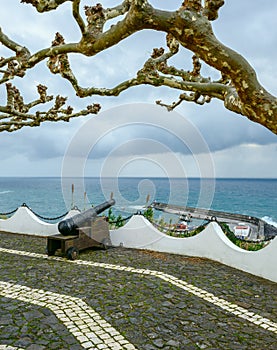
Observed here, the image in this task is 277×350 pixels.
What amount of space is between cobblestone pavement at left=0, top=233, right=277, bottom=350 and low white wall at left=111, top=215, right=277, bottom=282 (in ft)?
0.91

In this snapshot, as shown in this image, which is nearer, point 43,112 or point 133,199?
point 43,112

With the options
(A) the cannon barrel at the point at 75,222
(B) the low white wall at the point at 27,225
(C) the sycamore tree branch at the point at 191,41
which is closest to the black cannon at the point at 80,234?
(A) the cannon barrel at the point at 75,222

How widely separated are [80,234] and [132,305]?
4.03 metres

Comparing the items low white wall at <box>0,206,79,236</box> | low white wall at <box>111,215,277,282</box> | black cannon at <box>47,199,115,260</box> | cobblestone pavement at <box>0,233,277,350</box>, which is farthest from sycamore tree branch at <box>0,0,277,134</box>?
low white wall at <box>0,206,79,236</box>

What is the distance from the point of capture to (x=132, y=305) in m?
5.83

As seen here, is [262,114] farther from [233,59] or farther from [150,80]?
[150,80]

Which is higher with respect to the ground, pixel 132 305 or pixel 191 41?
pixel 191 41

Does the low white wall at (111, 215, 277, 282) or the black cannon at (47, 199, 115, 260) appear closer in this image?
the low white wall at (111, 215, 277, 282)

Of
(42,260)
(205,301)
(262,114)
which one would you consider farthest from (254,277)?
(262,114)

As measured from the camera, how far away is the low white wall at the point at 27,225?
39.2ft

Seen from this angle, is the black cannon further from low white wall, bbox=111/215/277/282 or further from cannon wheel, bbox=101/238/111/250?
low white wall, bbox=111/215/277/282

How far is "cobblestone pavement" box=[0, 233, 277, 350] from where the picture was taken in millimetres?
4688

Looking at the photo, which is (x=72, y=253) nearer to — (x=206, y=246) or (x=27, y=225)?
(x=206, y=246)

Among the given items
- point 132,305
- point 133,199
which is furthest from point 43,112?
point 133,199
